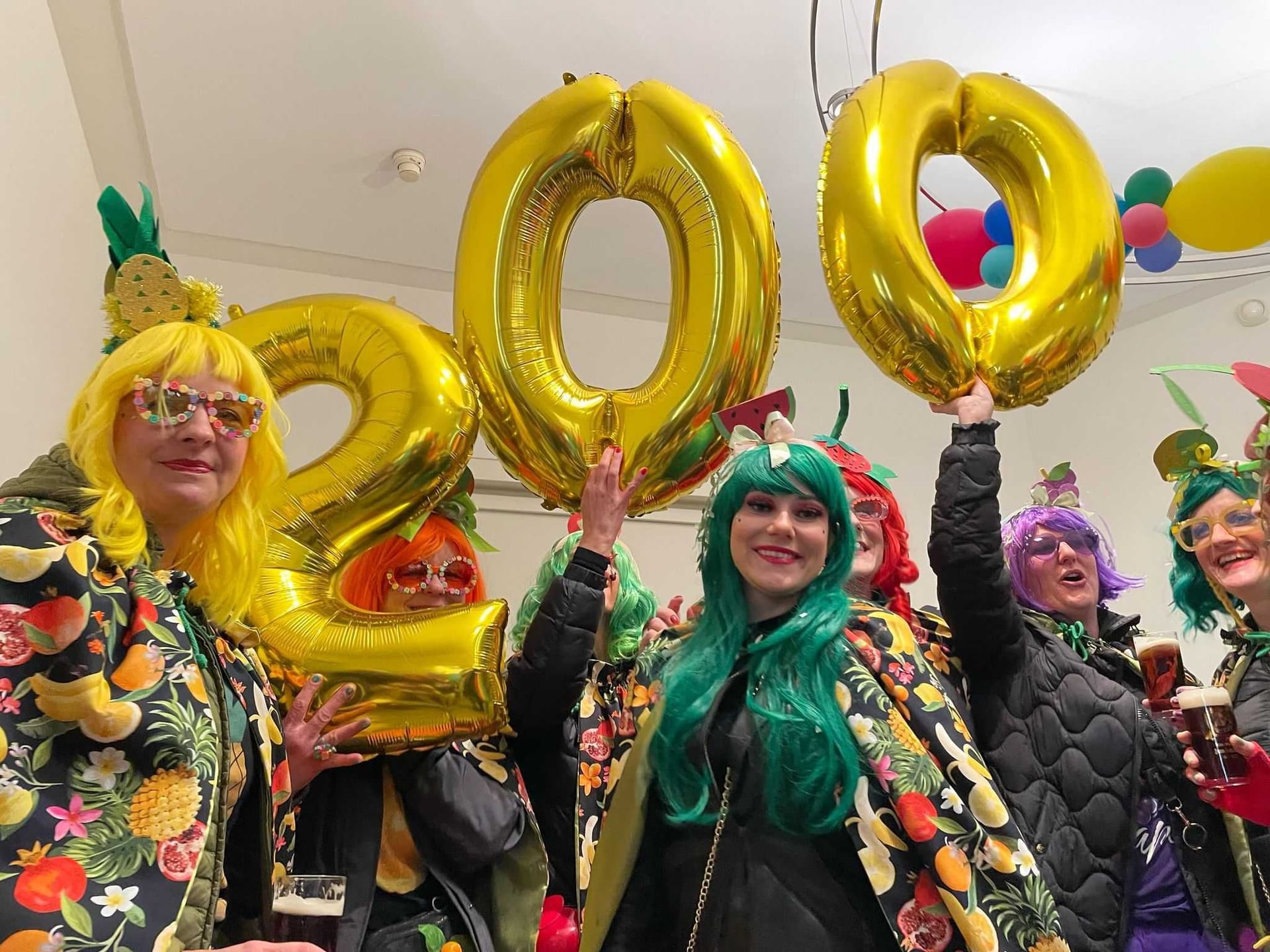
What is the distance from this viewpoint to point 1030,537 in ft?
6.57

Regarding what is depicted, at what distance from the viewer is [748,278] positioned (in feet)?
5.11

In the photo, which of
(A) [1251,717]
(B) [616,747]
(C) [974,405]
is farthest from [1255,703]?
(B) [616,747]

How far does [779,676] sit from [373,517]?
2.27 feet

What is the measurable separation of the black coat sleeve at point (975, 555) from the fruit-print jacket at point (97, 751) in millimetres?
1007

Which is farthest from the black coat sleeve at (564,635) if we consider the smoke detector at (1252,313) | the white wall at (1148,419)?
the smoke detector at (1252,313)

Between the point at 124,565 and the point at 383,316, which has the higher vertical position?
the point at 383,316

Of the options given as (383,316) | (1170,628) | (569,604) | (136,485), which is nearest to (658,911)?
(569,604)

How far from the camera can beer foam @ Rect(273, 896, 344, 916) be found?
1.01 meters

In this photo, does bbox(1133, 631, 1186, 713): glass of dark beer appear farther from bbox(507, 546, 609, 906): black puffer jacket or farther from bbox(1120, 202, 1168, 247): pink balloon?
bbox(1120, 202, 1168, 247): pink balloon

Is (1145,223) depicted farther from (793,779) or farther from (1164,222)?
(793,779)

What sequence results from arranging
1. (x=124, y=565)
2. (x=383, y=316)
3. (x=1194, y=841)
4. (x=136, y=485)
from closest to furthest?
(x=124, y=565) < (x=136, y=485) < (x=1194, y=841) < (x=383, y=316)

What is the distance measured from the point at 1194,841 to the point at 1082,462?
357 cm

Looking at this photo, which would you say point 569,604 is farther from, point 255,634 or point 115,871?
point 115,871

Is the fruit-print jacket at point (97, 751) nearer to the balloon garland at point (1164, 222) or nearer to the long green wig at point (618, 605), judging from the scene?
the long green wig at point (618, 605)
